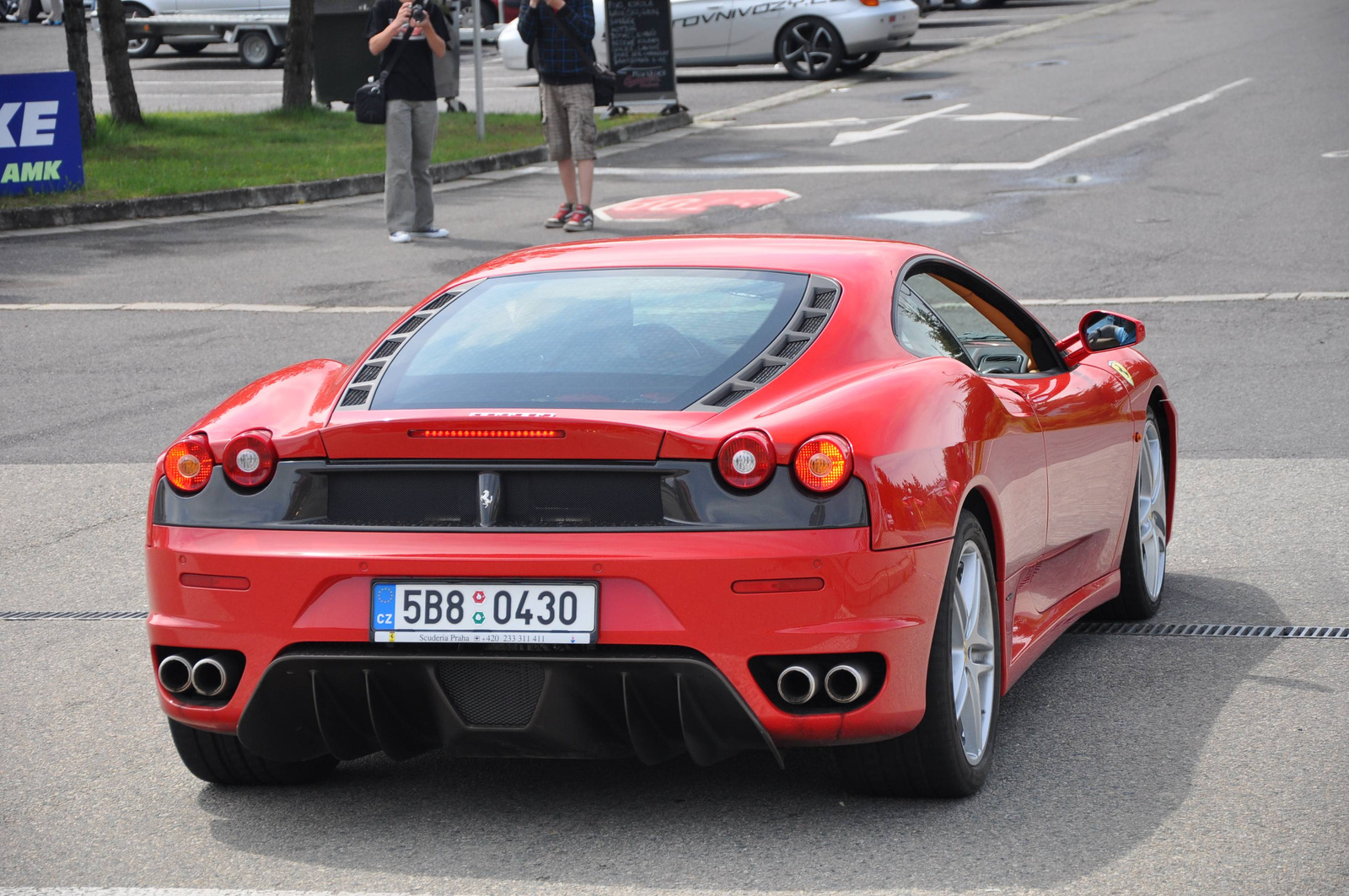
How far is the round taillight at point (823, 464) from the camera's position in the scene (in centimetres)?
374

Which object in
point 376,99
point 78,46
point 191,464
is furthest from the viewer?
point 78,46

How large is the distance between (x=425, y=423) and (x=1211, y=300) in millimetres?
8654

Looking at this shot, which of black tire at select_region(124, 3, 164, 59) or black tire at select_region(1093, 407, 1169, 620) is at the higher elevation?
black tire at select_region(124, 3, 164, 59)

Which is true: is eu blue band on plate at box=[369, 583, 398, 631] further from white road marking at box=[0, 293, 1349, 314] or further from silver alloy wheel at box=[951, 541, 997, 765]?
white road marking at box=[0, 293, 1349, 314]

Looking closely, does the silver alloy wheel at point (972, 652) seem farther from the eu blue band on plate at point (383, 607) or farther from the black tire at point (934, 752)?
the eu blue band on plate at point (383, 607)

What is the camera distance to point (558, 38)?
14703 millimetres

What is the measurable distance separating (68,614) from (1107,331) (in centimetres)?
336

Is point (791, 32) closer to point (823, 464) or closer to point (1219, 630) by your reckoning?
point (1219, 630)

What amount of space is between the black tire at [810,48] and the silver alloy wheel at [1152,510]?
22.4m

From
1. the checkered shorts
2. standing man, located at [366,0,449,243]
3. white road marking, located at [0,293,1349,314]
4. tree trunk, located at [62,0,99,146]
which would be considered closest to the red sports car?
white road marking, located at [0,293,1349,314]

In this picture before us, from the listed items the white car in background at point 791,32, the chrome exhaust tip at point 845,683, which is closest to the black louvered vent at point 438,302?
the chrome exhaust tip at point 845,683

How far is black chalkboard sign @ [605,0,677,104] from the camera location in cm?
2373

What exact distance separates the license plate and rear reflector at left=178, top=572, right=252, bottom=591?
31 centimetres

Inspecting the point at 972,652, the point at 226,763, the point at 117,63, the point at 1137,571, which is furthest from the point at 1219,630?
the point at 117,63
